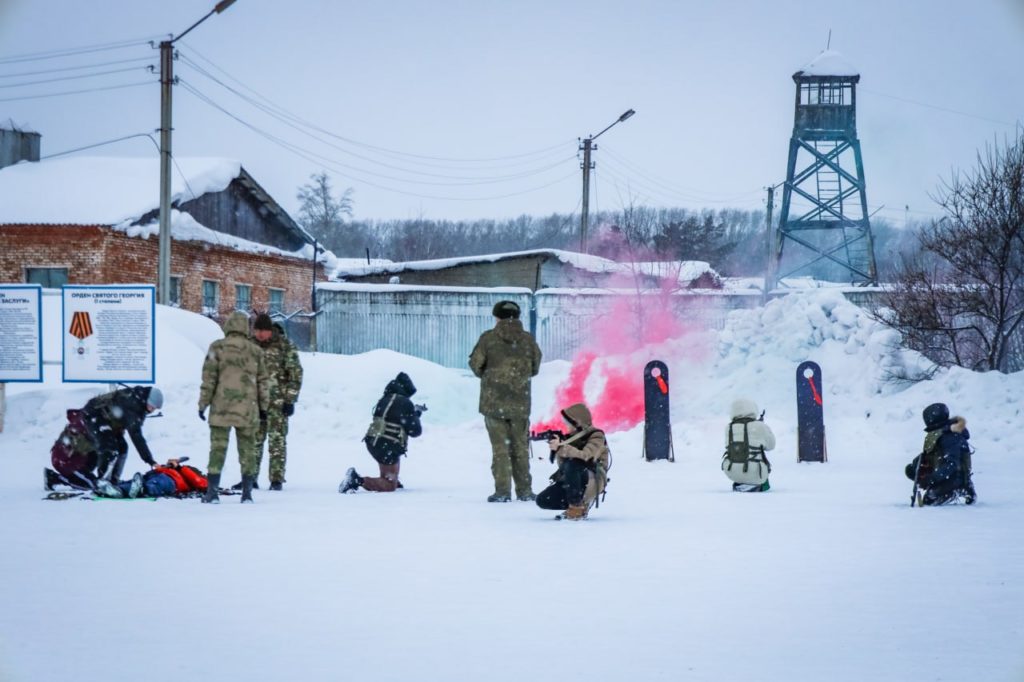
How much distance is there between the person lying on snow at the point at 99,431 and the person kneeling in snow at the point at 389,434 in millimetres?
2367

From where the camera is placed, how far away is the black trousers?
29.8 ft

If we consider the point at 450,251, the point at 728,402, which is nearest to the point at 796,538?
the point at 728,402

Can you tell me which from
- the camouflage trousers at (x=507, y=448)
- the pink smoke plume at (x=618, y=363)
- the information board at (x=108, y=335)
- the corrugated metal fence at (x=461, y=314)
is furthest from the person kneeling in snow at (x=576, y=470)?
the corrugated metal fence at (x=461, y=314)

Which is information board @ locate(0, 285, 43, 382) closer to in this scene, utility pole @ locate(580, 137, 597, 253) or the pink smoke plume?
the pink smoke plume

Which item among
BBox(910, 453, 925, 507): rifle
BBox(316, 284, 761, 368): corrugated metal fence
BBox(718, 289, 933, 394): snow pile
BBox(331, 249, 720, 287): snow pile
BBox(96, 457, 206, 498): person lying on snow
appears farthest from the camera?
BBox(331, 249, 720, 287): snow pile

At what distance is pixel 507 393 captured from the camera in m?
10.5

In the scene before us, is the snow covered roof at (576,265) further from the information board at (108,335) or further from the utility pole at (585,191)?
the information board at (108,335)

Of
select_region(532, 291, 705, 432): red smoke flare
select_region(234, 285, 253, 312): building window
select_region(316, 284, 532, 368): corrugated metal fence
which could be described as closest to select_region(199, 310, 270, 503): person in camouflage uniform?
select_region(532, 291, 705, 432): red smoke flare

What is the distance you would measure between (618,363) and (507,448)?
469 inches

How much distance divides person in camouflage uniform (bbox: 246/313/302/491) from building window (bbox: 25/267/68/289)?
2232 cm

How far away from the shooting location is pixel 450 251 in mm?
75375

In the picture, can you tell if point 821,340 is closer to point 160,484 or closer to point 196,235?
point 160,484

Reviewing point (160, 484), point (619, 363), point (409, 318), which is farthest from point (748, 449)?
point (409, 318)

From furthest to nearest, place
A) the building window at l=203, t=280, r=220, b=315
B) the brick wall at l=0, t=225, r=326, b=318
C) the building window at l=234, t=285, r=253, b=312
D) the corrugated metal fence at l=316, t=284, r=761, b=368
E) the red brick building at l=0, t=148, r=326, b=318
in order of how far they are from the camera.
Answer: the building window at l=234, t=285, r=253, b=312 → the building window at l=203, t=280, r=220, b=315 → the red brick building at l=0, t=148, r=326, b=318 → the brick wall at l=0, t=225, r=326, b=318 → the corrugated metal fence at l=316, t=284, r=761, b=368
